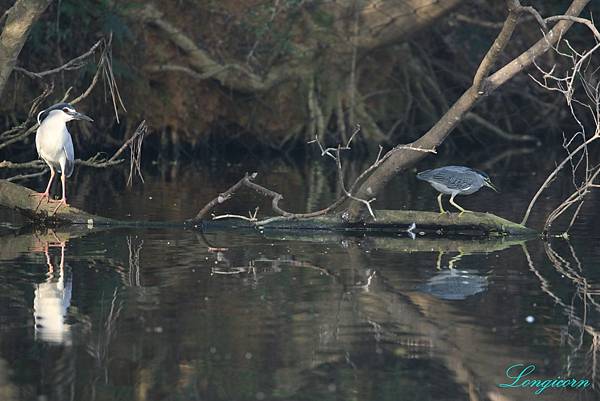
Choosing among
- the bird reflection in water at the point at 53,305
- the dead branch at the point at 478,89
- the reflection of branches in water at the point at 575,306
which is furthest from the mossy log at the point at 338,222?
the bird reflection in water at the point at 53,305

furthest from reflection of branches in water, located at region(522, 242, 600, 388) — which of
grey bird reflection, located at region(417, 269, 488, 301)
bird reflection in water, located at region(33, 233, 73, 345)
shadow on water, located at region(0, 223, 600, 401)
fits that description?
bird reflection in water, located at region(33, 233, 73, 345)

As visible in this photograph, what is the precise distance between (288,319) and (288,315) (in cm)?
14

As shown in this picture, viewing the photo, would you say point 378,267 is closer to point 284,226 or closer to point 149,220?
→ point 284,226

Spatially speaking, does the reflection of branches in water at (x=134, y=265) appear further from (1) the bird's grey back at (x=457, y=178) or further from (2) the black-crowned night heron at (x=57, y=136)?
(1) the bird's grey back at (x=457, y=178)

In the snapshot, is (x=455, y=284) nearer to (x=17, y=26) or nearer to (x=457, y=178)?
(x=457, y=178)

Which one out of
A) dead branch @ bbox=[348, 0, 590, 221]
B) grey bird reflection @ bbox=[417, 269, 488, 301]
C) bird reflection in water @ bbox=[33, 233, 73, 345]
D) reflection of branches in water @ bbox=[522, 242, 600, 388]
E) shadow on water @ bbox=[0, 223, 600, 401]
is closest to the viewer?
shadow on water @ bbox=[0, 223, 600, 401]

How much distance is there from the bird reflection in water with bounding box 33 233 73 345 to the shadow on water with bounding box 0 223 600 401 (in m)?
0.02

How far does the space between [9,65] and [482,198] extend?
652 centimetres

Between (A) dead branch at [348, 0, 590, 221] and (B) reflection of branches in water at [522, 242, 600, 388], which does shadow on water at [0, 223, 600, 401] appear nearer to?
(B) reflection of branches in water at [522, 242, 600, 388]

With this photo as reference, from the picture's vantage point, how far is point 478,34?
90.2 ft

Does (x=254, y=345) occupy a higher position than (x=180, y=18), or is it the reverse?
(x=180, y=18)

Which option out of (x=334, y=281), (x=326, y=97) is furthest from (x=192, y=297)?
(x=326, y=97)

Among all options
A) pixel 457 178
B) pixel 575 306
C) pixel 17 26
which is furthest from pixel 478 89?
pixel 17 26

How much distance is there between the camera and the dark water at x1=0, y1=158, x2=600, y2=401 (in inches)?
259
